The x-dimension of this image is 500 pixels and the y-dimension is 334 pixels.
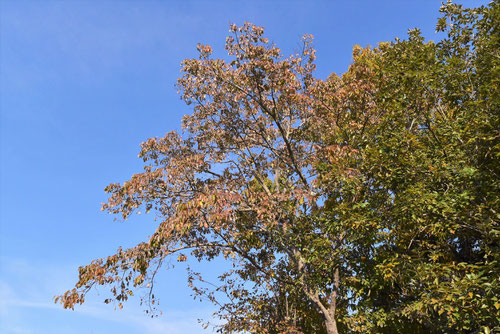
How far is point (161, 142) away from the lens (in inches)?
621

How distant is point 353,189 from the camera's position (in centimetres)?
1098

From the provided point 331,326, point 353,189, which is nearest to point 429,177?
point 353,189

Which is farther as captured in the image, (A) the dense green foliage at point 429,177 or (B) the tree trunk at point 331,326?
(B) the tree trunk at point 331,326

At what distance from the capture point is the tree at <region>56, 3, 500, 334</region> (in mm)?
9133

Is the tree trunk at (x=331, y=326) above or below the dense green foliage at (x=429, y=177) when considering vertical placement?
below

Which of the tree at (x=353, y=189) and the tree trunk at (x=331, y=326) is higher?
the tree at (x=353, y=189)

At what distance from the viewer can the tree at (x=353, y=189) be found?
9133mm

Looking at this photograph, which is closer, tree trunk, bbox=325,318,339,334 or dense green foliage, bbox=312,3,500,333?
dense green foliage, bbox=312,3,500,333

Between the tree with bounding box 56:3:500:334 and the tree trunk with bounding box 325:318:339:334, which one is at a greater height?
the tree with bounding box 56:3:500:334

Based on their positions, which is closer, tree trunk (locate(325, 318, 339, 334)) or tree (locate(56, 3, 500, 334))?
tree (locate(56, 3, 500, 334))

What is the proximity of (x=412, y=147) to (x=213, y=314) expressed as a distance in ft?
35.6

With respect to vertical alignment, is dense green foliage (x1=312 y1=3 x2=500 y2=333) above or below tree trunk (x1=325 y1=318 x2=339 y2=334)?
above

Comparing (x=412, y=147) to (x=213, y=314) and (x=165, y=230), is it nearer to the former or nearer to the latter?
(x=165, y=230)

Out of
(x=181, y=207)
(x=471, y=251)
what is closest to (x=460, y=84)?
(x=471, y=251)
